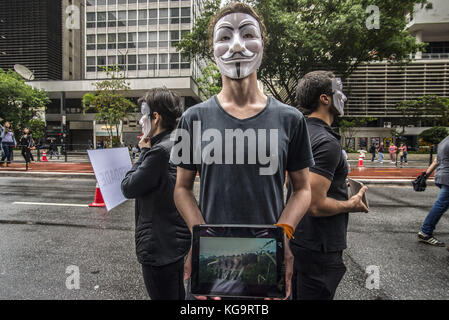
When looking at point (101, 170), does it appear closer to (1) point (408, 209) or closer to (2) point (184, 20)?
(1) point (408, 209)

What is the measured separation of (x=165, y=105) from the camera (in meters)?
1.85

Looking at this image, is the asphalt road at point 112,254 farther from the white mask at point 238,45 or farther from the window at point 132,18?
the window at point 132,18

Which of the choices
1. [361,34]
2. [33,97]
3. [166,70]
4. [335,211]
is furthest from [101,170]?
[166,70]

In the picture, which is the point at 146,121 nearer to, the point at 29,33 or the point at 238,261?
the point at 238,261

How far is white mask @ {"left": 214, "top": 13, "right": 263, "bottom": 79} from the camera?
4.09 ft

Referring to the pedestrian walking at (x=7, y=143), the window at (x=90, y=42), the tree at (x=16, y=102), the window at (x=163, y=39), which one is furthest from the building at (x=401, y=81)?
the tree at (x=16, y=102)

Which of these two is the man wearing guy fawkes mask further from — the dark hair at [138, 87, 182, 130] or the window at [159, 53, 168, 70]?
the window at [159, 53, 168, 70]

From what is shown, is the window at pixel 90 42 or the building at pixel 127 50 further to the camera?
the window at pixel 90 42

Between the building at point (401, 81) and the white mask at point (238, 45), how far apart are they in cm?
3577

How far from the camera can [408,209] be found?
21.2ft

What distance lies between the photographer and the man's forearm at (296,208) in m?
1.23

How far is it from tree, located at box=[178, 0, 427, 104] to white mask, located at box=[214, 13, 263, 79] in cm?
1241

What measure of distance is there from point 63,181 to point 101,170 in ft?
27.0

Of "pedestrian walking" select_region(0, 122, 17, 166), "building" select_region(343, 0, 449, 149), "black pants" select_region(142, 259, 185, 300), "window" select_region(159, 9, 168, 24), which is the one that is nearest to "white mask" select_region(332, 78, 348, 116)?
"black pants" select_region(142, 259, 185, 300)
